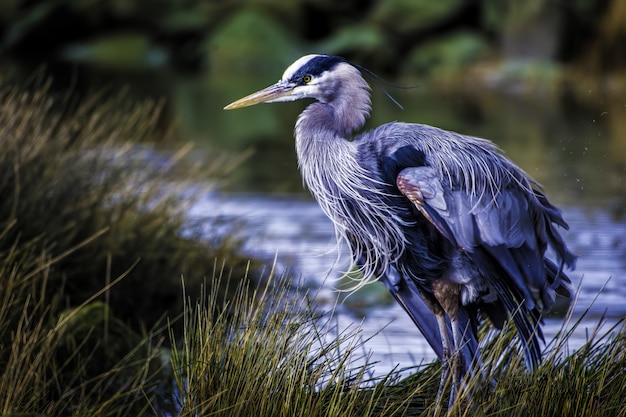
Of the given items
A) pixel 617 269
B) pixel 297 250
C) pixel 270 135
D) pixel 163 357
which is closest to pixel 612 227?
pixel 617 269

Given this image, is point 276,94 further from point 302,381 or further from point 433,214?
Result: point 302,381

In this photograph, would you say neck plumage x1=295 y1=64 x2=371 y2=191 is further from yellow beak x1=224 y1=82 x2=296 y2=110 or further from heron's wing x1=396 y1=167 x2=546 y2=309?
heron's wing x1=396 y1=167 x2=546 y2=309

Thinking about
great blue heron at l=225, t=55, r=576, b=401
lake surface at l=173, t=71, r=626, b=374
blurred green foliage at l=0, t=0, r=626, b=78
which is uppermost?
great blue heron at l=225, t=55, r=576, b=401

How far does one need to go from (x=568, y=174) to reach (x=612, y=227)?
2851 millimetres

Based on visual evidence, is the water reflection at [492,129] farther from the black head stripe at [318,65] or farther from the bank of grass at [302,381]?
the bank of grass at [302,381]

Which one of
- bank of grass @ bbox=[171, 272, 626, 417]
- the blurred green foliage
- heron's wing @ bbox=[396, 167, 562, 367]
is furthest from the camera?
the blurred green foliage

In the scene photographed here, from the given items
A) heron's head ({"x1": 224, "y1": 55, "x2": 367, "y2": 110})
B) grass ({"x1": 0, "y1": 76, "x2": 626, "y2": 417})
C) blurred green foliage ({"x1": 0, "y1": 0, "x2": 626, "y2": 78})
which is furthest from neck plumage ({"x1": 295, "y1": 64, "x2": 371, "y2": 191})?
blurred green foliage ({"x1": 0, "y1": 0, "x2": 626, "y2": 78})

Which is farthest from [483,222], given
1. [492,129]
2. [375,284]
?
[492,129]

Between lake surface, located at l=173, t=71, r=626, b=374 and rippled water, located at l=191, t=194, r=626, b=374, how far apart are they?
11 mm

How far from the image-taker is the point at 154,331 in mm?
6371

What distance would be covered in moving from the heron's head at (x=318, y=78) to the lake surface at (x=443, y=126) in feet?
2.11

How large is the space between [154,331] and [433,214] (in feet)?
7.70

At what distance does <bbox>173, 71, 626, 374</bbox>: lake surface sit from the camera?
22.9ft

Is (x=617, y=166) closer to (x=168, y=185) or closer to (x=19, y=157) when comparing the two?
(x=168, y=185)
